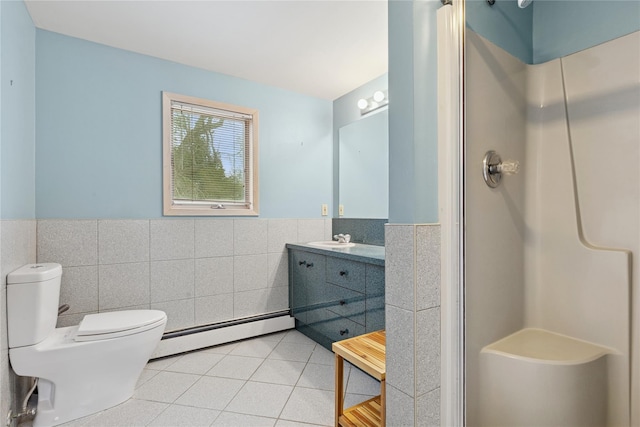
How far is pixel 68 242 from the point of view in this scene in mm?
1969

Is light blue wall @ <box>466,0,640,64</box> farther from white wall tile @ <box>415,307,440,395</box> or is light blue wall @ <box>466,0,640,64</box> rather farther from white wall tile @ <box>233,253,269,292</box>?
white wall tile @ <box>233,253,269,292</box>

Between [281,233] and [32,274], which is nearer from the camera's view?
[32,274]

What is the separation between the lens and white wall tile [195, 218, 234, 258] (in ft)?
8.00

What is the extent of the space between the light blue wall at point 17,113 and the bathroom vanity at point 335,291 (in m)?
1.79

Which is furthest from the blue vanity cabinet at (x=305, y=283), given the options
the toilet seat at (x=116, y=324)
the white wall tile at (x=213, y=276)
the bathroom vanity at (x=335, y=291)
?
the toilet seat at (x=116, y=324)

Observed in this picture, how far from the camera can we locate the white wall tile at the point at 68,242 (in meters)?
1.91

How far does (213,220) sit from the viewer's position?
8.20ft

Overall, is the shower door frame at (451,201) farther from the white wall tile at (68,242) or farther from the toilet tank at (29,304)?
the white wall tile at (68,242)

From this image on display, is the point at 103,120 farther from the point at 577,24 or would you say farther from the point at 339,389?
the point at 577,24

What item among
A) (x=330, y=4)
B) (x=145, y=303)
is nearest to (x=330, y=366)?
(x=145, y=303)

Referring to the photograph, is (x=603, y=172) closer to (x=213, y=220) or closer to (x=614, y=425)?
(x=614, y=425)

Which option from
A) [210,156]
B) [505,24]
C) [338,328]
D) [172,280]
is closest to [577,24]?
[505,24]

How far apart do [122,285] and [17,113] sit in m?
1.21

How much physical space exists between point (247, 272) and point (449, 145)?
211cm
